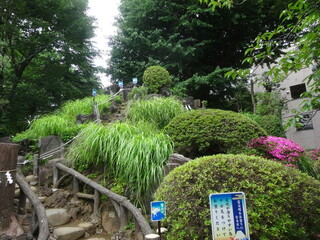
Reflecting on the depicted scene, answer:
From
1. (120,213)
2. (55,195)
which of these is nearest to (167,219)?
(120,213)

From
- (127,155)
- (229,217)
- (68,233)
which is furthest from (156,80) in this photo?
(229,217)

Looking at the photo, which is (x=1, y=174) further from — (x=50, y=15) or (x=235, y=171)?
(x=50, y=15)

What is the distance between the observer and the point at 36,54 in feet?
31.8

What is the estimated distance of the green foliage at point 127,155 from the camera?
389 centimetres

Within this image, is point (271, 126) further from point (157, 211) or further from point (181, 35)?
point (157, 211)

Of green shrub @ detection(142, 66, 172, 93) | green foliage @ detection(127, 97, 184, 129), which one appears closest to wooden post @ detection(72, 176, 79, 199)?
green foliage @ detection(127, 97, 184, 129)

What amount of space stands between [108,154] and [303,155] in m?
4.16

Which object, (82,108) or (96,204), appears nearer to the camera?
(96,204)

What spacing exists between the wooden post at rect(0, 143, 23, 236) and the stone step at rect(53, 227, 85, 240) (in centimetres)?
47

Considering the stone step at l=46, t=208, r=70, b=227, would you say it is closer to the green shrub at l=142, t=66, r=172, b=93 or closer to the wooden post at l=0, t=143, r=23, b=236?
the wooden post at l=0, t=143, r=23, b=236

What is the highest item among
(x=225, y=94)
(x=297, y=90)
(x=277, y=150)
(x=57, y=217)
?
(x=297, y=90)

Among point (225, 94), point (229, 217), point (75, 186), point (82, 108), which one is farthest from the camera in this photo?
point (225, 94)

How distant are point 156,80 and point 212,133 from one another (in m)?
5.58

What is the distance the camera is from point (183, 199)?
2.60 m
